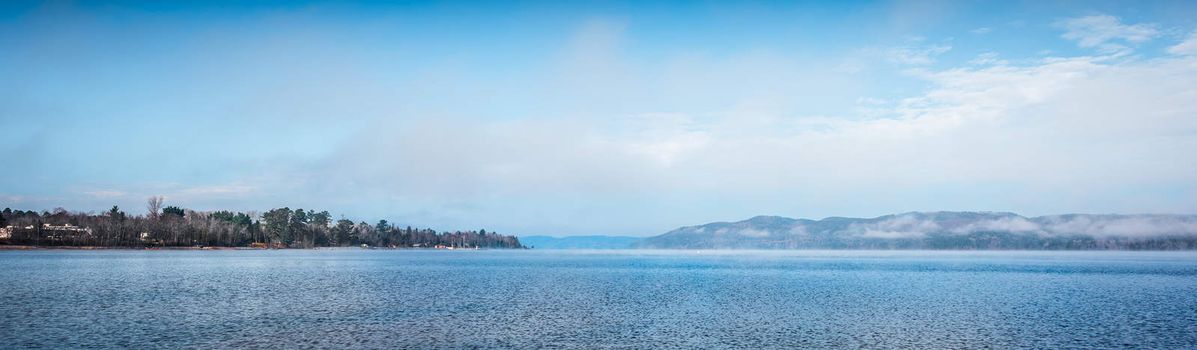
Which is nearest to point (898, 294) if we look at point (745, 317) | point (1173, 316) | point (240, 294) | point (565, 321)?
point (1173, 316)

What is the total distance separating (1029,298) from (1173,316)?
1633 cm

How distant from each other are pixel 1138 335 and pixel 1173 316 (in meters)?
14.2

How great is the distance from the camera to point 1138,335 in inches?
1609

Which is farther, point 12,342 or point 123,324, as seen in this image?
point 123,324

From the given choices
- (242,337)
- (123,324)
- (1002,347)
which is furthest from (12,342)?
(1002,347)

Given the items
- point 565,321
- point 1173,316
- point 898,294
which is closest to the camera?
point 565,321

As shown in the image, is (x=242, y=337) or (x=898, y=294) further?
(x=898, y=294)

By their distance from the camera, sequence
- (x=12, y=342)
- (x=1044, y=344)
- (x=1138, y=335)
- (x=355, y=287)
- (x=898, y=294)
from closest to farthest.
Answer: (x=12, y=342)
(x=1044, y=344)
(x=1138, y=335)
(x=898, y=294)
(x=355, y=287)

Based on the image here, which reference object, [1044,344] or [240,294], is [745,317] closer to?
[1044,344]

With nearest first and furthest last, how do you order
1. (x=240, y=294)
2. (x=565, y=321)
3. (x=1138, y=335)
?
(x=1138, y=335)
(x=565, y=321)
(x=240, y=294)

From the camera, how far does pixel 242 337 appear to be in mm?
38781

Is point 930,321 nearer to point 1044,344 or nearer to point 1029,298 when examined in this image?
point 1044,344

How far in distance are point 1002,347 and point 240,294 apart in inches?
2411

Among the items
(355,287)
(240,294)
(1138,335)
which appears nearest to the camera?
(1138,335)
